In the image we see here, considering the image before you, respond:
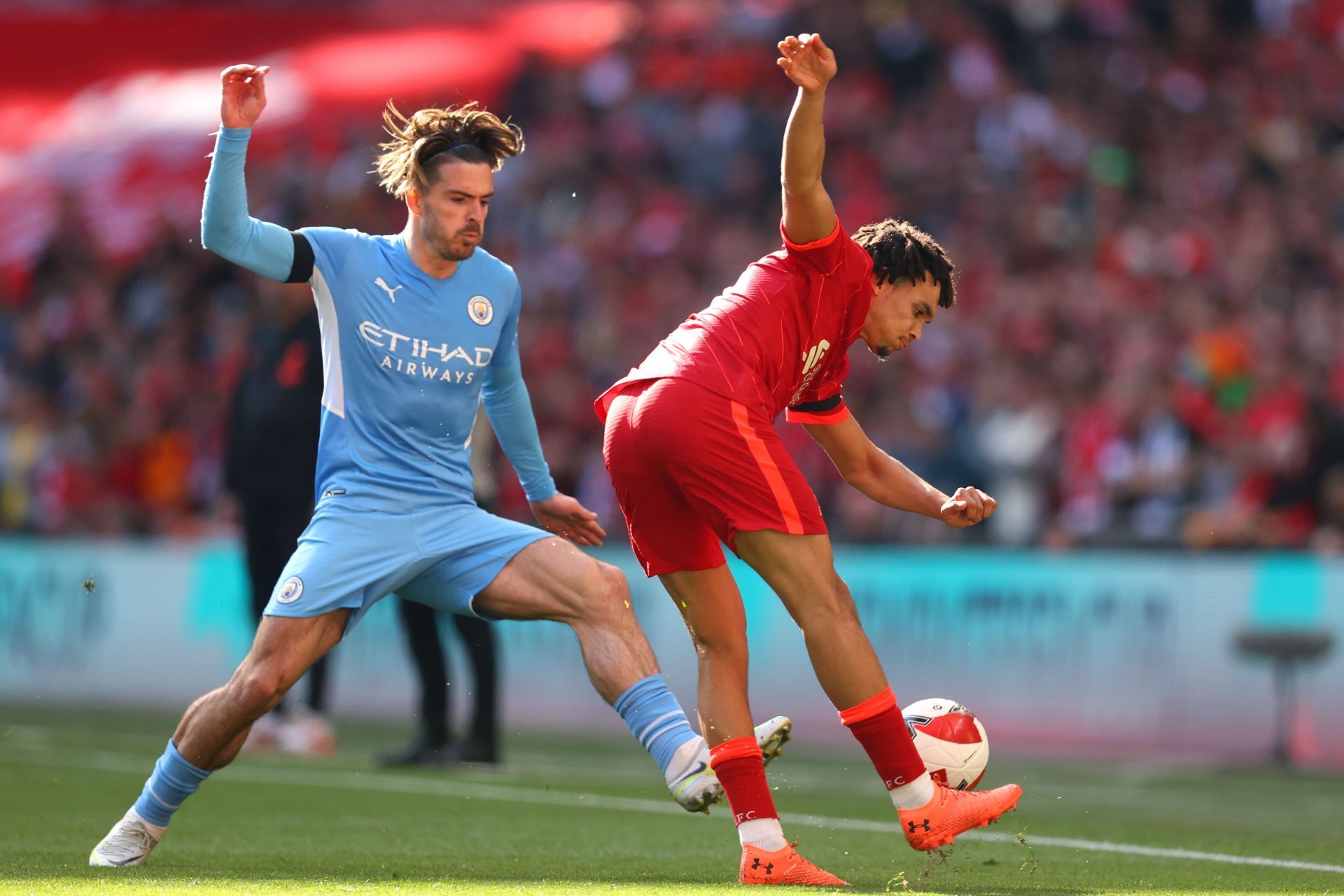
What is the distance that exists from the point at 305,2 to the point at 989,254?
12.3 metres

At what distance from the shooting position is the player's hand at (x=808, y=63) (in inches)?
210

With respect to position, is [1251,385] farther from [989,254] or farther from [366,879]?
[366,879]

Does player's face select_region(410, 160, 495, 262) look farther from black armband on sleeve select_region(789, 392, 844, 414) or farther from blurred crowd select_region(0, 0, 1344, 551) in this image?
blurred crowd select_region(0, 0, 1344, 551)

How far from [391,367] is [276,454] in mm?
4568

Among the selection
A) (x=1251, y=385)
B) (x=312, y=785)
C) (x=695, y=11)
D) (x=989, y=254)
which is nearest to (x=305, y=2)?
(x=695, y=11)

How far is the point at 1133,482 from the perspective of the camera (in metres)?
12.2

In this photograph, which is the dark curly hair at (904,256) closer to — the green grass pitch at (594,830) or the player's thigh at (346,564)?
the player's thigh at (346,564)

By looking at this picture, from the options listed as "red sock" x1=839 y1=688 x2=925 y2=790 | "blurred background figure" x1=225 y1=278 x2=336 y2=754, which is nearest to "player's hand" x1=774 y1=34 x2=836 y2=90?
"red sock" x1=839 y1=688 x2=925 y2=790

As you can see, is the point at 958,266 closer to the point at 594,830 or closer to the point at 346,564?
the point at 594,830

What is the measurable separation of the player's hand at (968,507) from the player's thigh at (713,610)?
711 mm

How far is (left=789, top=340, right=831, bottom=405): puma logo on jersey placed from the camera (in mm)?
5820

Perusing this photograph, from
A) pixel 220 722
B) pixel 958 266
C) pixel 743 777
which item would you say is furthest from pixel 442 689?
pixel 958 266

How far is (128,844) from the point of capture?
596cm

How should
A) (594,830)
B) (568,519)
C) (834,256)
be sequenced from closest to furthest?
(834,256) < (568,519) < (594,830)
